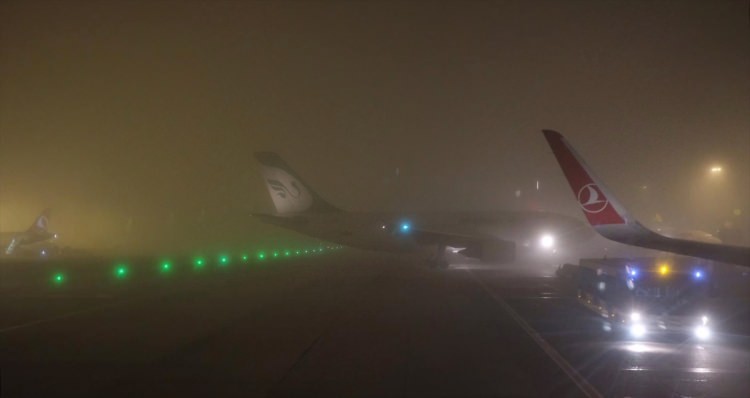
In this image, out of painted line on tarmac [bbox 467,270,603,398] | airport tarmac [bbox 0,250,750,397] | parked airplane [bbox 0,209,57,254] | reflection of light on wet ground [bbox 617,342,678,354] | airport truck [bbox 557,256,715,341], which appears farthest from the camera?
parked airplane [bbox 0,209,57,254]

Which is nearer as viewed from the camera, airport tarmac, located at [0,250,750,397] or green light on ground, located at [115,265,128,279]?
airport tarmac, located at [0,250,750,397]

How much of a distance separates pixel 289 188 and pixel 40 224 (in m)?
21.7

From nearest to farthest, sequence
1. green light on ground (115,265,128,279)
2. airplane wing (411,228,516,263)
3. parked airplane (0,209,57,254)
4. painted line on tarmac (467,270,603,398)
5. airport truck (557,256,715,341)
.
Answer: painted line on tarmac (467,270,603,398), airport truck (557,256,715,341), green light on ground (115,265,128,279), airplane wing (411,228,516,263), parked airplane (0,209,57,254)

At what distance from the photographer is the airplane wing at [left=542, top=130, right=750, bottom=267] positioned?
12.7 m

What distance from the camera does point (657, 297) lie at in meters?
14.4

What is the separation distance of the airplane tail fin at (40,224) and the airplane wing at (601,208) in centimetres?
4827

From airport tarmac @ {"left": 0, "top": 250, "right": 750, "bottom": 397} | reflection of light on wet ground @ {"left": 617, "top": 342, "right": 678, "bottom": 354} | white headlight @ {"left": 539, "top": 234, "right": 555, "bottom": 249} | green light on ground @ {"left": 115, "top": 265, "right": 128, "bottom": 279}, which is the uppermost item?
white headlight @ {"left": 539, "top": 234, "right": 555, "bottom": 249}

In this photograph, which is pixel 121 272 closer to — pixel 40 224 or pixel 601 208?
pixel 601 208

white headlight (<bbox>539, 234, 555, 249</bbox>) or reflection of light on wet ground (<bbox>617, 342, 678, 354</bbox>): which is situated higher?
white headlight (<bbox>539, 234, 555, 249</bbox>)

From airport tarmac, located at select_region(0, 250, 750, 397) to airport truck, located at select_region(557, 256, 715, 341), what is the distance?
53 cm

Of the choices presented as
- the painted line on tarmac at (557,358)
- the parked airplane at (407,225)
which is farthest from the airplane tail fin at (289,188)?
the painted line on tarmac at (557,358)

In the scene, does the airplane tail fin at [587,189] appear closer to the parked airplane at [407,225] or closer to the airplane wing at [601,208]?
the airplane wing at [601,208]

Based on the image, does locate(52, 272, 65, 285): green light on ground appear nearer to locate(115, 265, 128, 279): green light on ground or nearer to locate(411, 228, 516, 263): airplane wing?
locate(115, 265, 128, 279): green light on ground

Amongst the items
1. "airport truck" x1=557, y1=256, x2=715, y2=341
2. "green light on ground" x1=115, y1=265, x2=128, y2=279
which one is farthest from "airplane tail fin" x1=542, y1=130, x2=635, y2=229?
"green light on ground" x1=115, y1=265, x2=128, y2=279
